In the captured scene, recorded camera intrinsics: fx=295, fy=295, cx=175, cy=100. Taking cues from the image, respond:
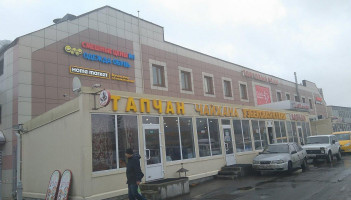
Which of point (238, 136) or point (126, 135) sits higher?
point (126, 135)

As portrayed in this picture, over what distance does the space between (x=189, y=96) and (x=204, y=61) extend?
4.09 metres

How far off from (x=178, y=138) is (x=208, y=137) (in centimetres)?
243

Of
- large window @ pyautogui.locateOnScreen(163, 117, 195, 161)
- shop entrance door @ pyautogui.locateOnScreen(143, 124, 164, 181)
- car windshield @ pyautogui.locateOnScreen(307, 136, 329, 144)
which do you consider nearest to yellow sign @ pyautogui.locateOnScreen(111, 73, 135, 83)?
large window @ pyautogui.locateOnScreen(163, 117, 195, 161)

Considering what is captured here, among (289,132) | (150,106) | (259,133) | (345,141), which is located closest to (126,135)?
(150,106)

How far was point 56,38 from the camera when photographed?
1630 cm

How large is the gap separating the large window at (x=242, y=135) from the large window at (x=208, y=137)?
1.98 meters

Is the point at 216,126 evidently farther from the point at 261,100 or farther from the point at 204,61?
the point at 261,100

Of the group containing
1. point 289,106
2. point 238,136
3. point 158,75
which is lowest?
point 238,136

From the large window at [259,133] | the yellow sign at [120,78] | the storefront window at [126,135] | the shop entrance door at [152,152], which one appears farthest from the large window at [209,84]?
the storefront window at [126,135]

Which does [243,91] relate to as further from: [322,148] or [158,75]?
[322,148]

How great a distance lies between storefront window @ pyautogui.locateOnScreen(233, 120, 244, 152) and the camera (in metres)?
17.8

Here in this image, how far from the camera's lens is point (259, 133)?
2039 centimetres

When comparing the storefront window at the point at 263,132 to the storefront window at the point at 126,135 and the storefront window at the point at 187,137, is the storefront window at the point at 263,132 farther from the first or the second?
the storefront window at the point at 126,135

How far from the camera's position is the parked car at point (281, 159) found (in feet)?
47.0
